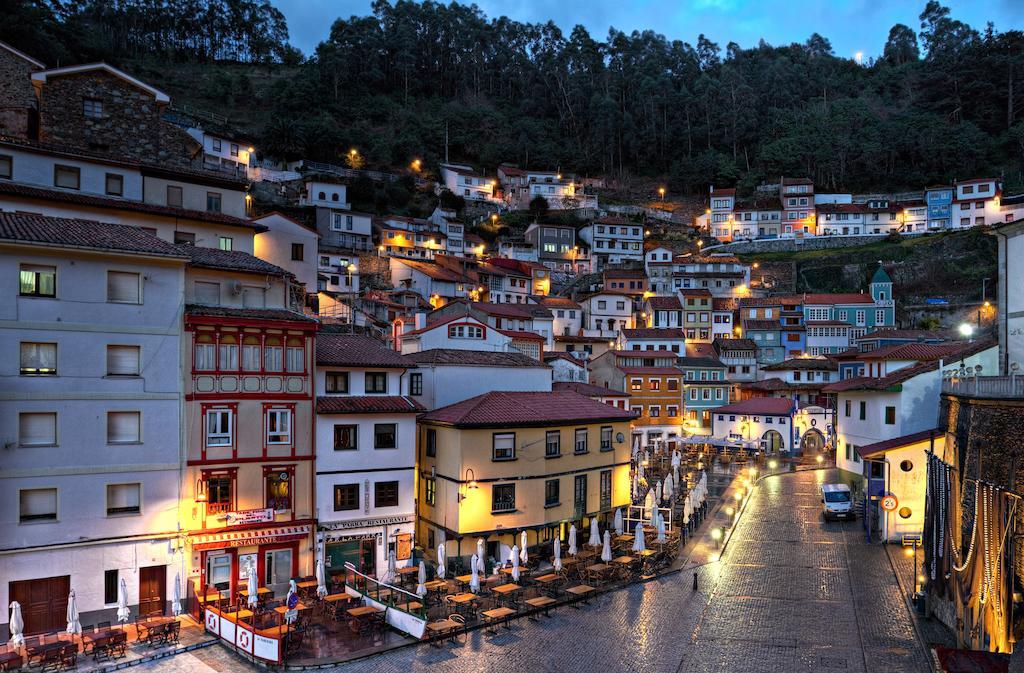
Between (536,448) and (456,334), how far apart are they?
12.8m

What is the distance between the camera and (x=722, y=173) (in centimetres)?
12850

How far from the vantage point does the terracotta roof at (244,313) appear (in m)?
24.0

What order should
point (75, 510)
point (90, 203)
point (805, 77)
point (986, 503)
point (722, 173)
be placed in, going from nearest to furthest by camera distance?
point (986, 503)
point (75, 510)
point (90, 203)
point (722, 173)
point (805, 77)

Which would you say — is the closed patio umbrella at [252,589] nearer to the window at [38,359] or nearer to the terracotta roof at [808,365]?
the window at [38,359]

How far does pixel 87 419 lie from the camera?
2227 cm

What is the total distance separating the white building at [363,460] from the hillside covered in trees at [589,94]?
86.1 meters

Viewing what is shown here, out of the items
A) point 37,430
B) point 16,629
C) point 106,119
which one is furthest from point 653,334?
point 16,629

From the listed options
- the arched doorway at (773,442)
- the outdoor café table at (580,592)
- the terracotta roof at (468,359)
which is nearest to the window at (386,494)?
the terracotta roof at (468,359)

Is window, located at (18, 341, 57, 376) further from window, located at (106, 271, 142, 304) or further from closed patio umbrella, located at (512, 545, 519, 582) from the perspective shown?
closed patio umbrella, located at (512, 545, 519, 582)

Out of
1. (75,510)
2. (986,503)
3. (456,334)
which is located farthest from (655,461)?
(75,510)

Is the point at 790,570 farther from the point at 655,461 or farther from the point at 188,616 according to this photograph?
the point at 655,461

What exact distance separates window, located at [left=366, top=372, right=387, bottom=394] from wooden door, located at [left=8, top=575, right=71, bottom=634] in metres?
12.0

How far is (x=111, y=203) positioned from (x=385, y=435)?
1583 centimetres

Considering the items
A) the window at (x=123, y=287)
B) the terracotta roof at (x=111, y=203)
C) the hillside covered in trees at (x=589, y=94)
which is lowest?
the window at (x=123, y=287)
